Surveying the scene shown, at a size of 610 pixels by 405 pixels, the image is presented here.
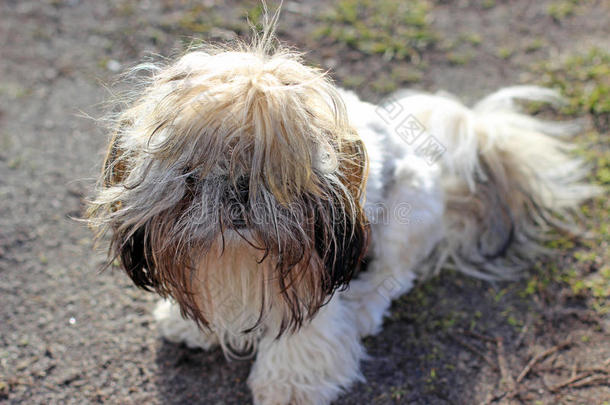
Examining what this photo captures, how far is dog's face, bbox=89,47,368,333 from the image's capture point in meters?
1.93

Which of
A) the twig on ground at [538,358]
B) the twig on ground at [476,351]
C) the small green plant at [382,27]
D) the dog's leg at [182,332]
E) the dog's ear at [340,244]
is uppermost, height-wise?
the small green plant at [382,27]

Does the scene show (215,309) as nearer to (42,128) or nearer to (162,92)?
(162,92)

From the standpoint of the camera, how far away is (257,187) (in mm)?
1950

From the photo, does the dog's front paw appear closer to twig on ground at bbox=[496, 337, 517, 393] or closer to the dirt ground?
the dirt ground

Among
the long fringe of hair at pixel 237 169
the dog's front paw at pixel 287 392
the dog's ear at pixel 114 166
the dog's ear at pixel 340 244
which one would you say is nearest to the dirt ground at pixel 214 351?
the dog's front paw at pixel 287 392

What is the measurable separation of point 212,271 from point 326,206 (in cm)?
53

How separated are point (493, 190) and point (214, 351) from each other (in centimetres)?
182

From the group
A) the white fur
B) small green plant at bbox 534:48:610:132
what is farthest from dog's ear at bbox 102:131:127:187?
small green plant at bbox 534:48:610:132

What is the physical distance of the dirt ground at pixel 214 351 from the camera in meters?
2.86

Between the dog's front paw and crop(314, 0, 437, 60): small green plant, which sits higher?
crop(314, 0, 437, 60): small green plant

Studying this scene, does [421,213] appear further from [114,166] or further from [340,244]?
[114,166]

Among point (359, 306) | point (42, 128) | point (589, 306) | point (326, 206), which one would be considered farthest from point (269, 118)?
point (42, 128)

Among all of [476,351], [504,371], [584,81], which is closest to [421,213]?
[476,351]

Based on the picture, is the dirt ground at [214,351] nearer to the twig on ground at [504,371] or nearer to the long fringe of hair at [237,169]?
the twig on ground at [504,371]
